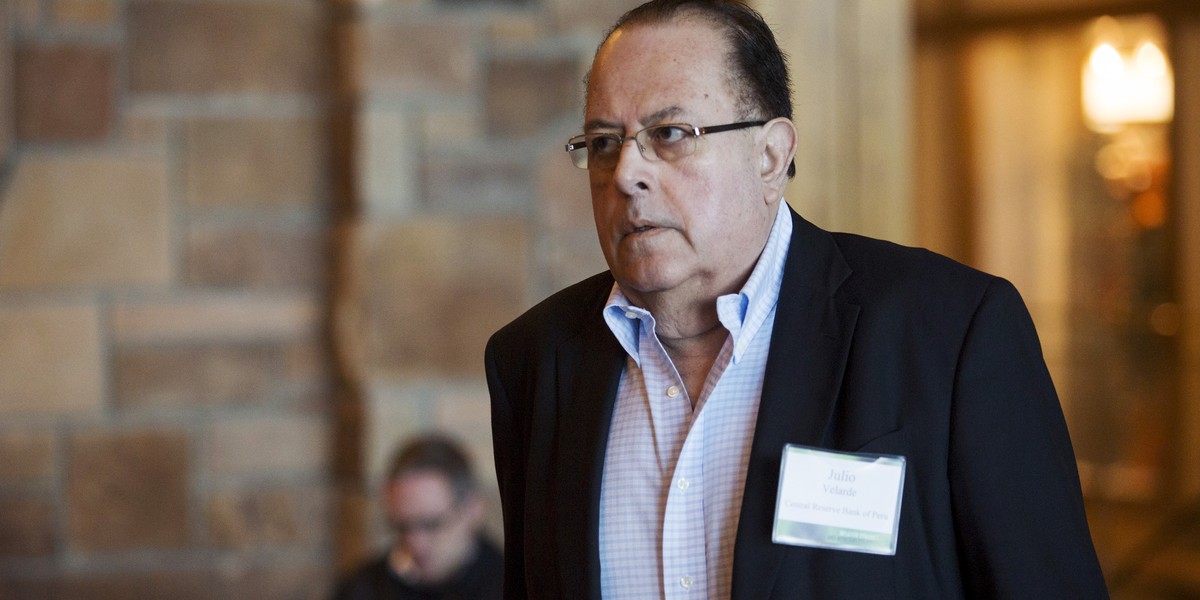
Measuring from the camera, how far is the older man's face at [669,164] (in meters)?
1.26

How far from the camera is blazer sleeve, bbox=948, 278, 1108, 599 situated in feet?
3.96

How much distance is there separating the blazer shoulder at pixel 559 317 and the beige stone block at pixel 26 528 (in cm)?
213

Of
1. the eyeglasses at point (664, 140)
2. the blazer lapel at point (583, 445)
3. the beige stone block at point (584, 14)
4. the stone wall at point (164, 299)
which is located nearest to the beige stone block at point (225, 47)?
the stone wall at point (164, 299)

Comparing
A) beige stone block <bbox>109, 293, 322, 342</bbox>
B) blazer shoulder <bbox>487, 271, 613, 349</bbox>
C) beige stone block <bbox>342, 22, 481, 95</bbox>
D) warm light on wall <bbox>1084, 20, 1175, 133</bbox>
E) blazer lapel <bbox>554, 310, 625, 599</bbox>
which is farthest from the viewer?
warm light on wall <bbox>1084, 20, 1175, 133</bbox>

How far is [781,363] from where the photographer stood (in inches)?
50.2

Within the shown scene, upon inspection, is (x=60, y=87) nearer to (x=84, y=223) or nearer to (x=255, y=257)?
(x=84, y=223)

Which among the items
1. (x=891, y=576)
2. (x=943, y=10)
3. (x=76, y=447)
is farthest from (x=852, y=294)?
(x=943, y=10)

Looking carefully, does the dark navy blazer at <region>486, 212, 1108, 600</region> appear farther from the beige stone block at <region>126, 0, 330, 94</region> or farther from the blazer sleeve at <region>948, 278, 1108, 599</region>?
the beige stone block at <region>126, 0, 330, 94</region>

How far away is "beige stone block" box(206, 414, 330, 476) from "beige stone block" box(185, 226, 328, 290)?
1.17 ft

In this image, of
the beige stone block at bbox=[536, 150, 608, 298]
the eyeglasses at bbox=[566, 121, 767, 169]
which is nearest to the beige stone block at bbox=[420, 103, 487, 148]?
the beige stone block at bbox=[536, 150, 608, 298]

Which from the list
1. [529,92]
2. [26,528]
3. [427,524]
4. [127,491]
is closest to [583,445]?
[427,524]

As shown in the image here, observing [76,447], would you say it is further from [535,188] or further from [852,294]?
[852,294]

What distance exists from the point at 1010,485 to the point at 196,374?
8.25 ft

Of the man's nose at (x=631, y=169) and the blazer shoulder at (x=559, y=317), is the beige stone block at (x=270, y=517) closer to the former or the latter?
the blazer shoulder at (x=559, y=317)
